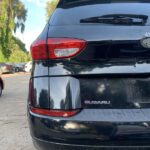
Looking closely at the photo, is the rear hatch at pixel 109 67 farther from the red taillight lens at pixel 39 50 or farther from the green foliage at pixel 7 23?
the green foliage at pixel 7 23

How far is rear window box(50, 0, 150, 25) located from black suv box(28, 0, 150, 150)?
119mm

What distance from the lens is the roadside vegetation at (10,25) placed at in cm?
5747

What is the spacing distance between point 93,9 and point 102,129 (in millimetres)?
1039

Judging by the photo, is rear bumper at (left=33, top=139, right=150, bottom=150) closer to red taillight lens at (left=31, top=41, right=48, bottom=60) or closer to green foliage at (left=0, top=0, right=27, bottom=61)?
red taillight lens at (left=31, top=41, right=48, bottom=60)

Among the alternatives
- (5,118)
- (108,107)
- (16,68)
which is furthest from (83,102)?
(16,68)

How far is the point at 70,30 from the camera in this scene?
10.5 ft

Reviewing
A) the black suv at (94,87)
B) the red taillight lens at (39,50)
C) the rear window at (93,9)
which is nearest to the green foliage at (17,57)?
the rear window at (93,9)

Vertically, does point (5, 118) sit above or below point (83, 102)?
below

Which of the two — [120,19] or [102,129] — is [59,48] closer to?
[120,19]

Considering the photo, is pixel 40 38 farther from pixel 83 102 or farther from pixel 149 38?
pixel 149 38

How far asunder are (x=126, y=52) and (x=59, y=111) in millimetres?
628

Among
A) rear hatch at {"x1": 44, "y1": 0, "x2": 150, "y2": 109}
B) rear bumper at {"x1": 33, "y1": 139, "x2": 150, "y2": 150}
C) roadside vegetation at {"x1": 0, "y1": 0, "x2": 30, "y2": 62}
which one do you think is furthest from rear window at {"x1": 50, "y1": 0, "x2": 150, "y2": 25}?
roadside vegetation at {"x1": 0, "y1": 0, "x2": 30, "y2": 62}

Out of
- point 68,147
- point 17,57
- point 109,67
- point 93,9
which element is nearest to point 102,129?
point 68,147

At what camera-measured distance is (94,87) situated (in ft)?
10.1
